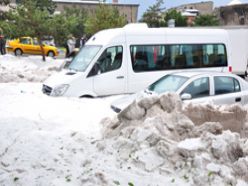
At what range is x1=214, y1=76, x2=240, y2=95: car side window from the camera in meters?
9.48

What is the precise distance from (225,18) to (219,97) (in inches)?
2103

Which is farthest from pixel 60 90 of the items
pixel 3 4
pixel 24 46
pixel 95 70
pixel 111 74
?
pixel 24 46

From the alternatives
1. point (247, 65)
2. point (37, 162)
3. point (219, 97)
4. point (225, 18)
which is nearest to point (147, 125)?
point (37, 162)

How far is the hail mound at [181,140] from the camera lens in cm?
550

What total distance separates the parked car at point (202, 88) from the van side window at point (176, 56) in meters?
3.02

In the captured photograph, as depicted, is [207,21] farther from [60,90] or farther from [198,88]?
[198,88]

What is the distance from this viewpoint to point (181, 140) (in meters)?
6.14

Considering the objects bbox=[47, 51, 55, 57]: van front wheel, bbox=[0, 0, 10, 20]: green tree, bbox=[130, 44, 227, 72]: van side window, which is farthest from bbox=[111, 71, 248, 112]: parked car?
bbox=[47, 51, 55, 57]: van front wheel

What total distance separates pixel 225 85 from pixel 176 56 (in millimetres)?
4151

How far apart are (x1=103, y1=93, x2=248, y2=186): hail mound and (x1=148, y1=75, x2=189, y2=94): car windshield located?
2235 millimetres

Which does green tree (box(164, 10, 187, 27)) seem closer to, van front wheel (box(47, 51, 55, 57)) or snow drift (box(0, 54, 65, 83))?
van front wheel (box(47, 51, 55, 57))

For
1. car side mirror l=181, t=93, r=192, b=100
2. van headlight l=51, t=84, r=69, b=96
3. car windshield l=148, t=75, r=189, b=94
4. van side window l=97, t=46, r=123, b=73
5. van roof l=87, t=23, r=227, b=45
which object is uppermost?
van roof l=87, t=23, r=227, b=45

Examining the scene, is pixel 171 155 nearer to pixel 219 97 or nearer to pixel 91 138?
pixel 91 138

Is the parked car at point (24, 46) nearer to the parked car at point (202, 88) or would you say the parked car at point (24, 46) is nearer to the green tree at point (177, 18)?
the green tree at point (177, 18)
